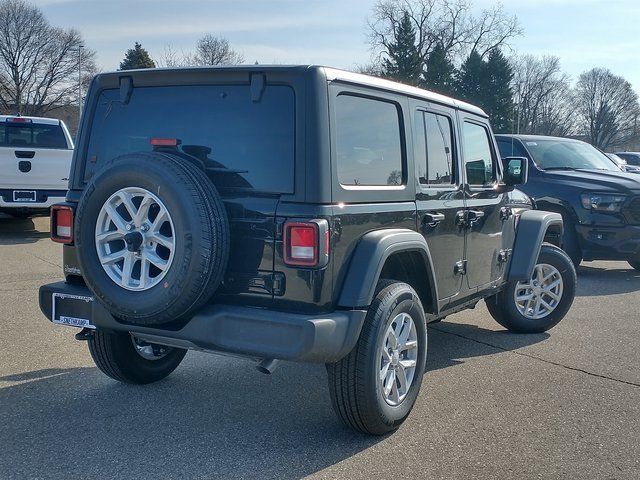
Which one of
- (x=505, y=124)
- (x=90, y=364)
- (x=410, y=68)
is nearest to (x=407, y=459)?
(x=90, y=364)

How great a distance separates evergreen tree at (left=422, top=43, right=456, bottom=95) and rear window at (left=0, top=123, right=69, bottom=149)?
47.9 m

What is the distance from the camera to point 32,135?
11.7 meters

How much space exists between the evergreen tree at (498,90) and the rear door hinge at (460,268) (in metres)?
55.8

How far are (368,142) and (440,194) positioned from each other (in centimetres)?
89

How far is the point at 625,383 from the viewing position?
484 cm

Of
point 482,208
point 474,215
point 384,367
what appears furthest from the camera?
point 482,208

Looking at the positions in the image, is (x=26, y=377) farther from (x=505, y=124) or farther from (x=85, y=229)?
(x=505, y=124)

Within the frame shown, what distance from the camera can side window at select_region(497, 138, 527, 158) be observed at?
9680 mm

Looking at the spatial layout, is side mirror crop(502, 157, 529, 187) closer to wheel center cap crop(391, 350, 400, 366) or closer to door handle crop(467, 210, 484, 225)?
door handle crop(467, 210, 484, 225)

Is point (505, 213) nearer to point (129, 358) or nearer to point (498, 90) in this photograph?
point (129, 358)

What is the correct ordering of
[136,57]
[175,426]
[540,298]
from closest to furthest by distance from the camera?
[175,426] → [540,298] → [136,57]

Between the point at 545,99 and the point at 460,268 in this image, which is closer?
the point at 460,268

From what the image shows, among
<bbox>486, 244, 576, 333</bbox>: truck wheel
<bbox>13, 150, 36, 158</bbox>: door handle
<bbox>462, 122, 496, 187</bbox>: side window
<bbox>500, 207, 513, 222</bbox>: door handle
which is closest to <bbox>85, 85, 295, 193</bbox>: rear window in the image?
<bbox>462, 122, 496, 187</bbox>: side window

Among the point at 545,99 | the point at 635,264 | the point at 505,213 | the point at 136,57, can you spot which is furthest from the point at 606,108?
the point at 505,213
